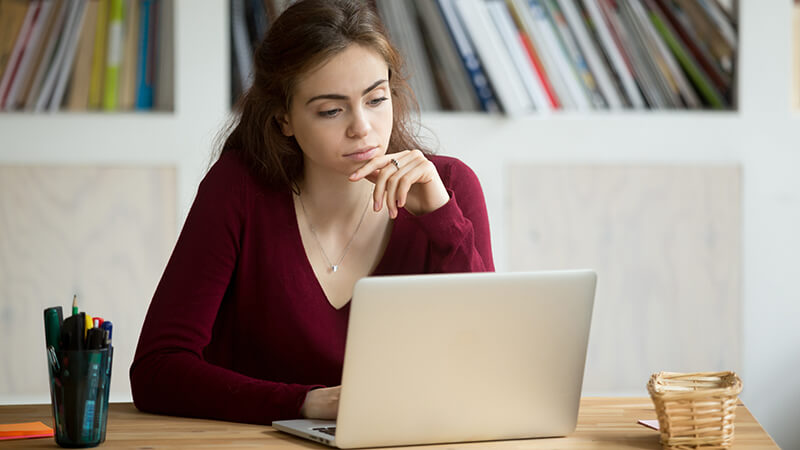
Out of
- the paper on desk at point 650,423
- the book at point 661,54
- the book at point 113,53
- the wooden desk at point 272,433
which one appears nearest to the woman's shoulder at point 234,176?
the wooden desk at point 272,433

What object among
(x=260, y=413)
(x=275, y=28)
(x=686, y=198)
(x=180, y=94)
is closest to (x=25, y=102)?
(x=180, y=94)

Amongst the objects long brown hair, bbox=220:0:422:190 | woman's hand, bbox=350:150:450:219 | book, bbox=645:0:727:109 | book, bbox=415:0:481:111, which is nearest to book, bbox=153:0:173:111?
book, bbox=415:0:481:111

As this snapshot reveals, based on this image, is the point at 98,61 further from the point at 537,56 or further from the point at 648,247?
the point at 648,247

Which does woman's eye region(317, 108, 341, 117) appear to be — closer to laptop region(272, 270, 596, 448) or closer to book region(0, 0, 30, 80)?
laptop region(272, 270, 596, 448)

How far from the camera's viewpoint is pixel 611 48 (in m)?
2.58

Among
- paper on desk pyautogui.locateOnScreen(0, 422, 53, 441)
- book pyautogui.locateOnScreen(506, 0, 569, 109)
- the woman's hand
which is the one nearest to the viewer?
paper on desk pyautogui.locateOnScreen(0, 422, 53, 441)

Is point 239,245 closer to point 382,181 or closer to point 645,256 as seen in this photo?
point 382,181

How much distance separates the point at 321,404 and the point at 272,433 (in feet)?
0.26

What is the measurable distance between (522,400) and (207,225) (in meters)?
0.66

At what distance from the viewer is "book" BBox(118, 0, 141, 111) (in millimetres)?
2535

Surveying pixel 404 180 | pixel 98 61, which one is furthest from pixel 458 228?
pixel 98 61

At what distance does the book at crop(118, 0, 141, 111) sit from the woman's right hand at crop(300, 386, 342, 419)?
4.98 feet

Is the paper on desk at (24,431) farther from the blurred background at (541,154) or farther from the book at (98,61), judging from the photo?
the book at (98,61)

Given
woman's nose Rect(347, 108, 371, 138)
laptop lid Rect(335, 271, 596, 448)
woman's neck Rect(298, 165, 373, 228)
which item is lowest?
laptop lid Rect(335, 271, 596, 448)
